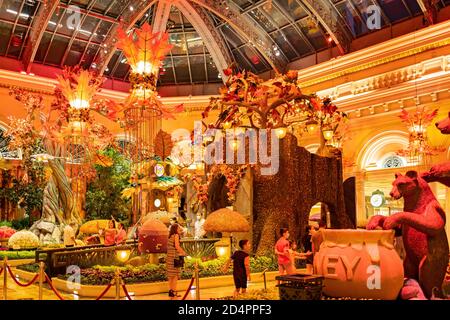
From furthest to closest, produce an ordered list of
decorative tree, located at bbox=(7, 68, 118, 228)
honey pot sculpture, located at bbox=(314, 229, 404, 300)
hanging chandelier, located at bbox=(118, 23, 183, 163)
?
decorative tree, located at bbox=(7, 68, 118, 228), hanging chandelier, located at bbox=(118, 23, 183, 163), honey pot sculpture, located at bbox=(314, 229, 404, 300)

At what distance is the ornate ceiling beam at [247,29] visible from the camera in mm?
21109

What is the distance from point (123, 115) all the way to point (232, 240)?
3539 mm

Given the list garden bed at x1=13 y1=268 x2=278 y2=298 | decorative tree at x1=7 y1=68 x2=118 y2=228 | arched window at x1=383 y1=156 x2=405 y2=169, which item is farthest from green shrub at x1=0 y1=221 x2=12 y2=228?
arched window at x1=383 y1=156 x2=405 y2=169

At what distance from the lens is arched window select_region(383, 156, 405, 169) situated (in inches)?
683

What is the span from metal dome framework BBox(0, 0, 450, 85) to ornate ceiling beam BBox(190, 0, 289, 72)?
0.04 metres

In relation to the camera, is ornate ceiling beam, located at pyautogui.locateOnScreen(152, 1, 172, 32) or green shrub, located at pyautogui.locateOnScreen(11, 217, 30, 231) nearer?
green shrub, located at pyautogui.locateOnScreen(11, 217, 30, 231)

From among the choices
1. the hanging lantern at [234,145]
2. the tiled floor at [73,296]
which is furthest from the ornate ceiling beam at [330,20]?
the tiled floor at [73,296]

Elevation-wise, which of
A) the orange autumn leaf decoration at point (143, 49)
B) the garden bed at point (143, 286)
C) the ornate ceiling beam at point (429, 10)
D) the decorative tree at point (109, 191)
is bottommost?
the garden bed at point (143, 286)

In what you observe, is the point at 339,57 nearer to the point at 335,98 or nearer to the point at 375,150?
the point at 335,98

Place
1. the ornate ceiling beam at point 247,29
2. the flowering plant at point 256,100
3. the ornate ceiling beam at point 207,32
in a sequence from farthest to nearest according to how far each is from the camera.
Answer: the ornate ceiling beam at point 207,32 < the ornate ceiling beam at point 247,29 < the flowering plant at point 256,100

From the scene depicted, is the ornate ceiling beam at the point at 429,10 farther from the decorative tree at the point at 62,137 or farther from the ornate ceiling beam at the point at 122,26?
the decorative tree at the point at 62,137

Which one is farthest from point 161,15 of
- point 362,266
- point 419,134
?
point 362,266

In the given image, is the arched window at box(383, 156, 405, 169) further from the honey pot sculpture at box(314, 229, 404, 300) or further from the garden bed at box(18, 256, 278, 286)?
the honey pot sculpture at box(314, 229, 404, 300)
